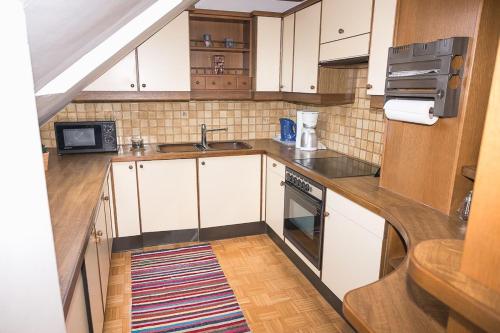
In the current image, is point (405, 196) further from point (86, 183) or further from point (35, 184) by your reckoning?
point (86, 183)

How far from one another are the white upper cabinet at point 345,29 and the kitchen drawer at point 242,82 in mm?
936

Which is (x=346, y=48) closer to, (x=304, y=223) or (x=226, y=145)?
(x=304, y=223)

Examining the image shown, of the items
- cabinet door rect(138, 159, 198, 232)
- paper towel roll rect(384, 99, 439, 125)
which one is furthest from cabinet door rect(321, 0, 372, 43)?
cabinet door rect(138, 159, 198, 232)

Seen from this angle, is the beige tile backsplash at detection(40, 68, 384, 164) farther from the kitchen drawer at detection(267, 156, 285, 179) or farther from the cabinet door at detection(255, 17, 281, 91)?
the kitchen drawer at detection(267, 156, 285, 179)

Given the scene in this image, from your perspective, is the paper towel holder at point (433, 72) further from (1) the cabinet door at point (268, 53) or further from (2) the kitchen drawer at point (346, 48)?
(1) the cabinet door at point (268, 53)

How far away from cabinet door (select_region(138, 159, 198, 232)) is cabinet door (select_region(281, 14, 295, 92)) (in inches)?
46.4

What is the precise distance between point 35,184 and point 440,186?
5.28 feet

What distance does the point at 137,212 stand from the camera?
3059 millimetres

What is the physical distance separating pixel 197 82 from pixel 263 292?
76.8 inches

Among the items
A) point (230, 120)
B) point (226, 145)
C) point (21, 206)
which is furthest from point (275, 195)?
point (21, 206)

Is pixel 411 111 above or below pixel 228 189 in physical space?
above

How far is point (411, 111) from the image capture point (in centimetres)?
162

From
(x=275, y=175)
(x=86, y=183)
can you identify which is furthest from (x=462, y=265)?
(x=275, y=175)

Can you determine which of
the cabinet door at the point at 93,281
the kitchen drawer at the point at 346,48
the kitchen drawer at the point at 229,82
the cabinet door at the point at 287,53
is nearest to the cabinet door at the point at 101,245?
the cabinet door at the point at 93,281
